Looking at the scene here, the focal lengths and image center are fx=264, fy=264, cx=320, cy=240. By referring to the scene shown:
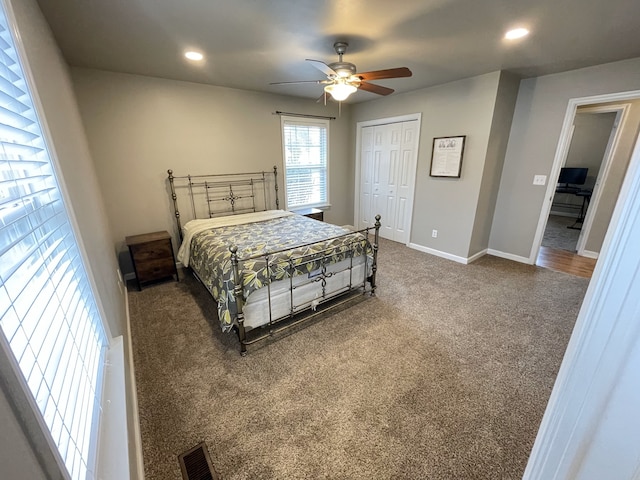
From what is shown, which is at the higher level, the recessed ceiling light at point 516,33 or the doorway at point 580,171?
the recessed ceiling light at point 516,33

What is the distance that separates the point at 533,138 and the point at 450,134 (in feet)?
3.38

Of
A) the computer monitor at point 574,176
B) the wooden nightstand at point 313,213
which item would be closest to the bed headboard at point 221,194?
the wooden nightstand at point 313,213

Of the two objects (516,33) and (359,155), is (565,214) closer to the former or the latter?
(359,155)

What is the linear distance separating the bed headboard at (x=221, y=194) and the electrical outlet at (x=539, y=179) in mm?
3749

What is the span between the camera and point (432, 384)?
6.08 feet

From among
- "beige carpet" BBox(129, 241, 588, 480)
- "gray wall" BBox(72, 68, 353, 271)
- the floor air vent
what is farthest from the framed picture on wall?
the floor air vent

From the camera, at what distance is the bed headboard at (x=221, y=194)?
12.0ft

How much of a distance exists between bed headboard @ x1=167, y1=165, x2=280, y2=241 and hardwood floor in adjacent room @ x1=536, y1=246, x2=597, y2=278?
4235 millimetres

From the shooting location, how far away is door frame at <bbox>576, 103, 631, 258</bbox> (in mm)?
3625

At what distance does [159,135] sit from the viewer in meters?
3.34

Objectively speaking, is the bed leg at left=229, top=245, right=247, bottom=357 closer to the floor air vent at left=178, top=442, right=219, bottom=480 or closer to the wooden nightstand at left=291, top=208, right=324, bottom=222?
the floor air vent at left=178, top=442, right=219, bottom=480

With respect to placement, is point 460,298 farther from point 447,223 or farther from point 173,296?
point 173,296

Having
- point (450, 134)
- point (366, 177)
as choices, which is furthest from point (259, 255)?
point (366, 177)

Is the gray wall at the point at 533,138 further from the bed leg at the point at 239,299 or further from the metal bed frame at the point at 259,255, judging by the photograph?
the bed leg at the point at 239,299
